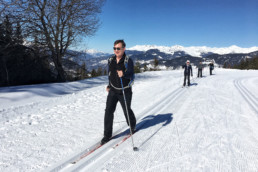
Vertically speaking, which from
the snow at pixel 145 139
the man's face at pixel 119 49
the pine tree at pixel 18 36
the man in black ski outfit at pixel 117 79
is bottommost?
the snow at pixel 145 139

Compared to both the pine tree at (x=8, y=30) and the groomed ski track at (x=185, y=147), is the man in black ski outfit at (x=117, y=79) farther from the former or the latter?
the pine tree at (x=8, y=30)

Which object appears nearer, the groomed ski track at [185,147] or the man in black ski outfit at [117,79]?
the groomed ski track at [185,147]

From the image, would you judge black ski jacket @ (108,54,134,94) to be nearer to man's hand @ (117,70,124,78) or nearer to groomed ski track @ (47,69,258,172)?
man's hand @ (117,70,124,78)

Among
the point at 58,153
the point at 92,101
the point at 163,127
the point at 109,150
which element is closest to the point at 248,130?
the point at 163,127

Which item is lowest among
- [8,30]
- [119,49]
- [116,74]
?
[116,74]

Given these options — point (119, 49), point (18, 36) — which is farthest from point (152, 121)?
point (18, 36)

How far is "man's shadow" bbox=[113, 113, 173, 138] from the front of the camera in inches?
156

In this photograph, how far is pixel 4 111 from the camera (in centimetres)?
541

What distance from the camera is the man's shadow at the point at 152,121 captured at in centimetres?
396

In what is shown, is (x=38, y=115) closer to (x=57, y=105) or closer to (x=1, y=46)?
(x=57, y=105)

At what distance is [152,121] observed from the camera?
442cm

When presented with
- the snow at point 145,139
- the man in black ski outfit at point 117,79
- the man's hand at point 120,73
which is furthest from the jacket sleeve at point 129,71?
the snow at point 145,139

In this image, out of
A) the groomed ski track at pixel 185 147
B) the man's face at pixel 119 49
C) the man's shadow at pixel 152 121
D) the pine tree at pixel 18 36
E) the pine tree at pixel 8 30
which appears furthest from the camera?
the pine tree at pixel 18 36

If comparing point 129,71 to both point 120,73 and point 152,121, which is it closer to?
point 120,73
